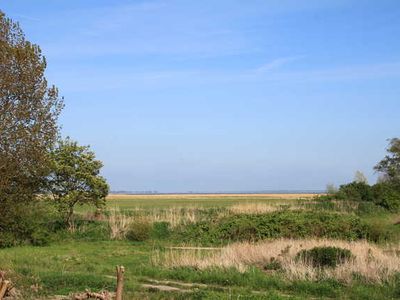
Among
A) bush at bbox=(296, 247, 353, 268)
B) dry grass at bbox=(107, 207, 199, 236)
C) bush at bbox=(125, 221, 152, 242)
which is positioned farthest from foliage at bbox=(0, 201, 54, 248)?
bush at bbox=(296, 247, 353, 268)

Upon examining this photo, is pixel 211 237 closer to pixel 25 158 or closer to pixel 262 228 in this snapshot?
pixel 262 228

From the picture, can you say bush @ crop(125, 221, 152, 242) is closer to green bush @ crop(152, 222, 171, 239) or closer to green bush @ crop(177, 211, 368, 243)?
green bush @ crop(152, 222, 171, 239)

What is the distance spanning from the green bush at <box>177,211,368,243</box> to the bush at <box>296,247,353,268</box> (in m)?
13.4

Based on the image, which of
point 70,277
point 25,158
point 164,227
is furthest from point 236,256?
point 164,227

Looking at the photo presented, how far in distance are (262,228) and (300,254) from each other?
14.8 m

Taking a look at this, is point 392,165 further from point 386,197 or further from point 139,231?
point 139,231

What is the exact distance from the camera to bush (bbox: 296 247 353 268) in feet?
65.0

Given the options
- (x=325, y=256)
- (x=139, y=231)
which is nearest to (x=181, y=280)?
(x=325, y=256)

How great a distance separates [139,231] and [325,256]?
1797cm

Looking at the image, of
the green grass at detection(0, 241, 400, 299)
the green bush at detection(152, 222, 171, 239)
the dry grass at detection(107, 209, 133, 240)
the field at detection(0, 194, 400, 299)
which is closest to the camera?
the green grass at detection(0, 241, 400, 299)

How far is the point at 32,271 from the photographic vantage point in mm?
19969

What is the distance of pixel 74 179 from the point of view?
37.3 meters

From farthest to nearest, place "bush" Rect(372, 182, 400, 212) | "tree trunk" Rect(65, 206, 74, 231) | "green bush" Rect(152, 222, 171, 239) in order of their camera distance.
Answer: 1. "bush" Rect(372, 182, 400, 212)
2. "tree trunk" Rect(65, 206, 74, 231)
3. "green bush" Rect(152, 222, 171, 239)

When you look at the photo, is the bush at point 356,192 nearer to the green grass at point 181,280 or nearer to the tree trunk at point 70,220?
the tree trunk at point 70,220
